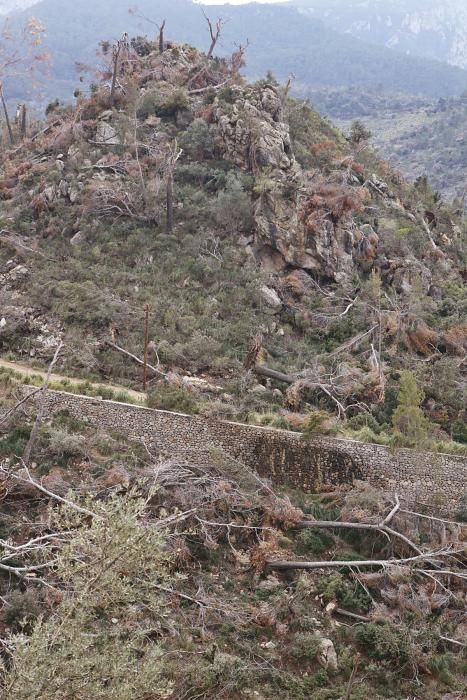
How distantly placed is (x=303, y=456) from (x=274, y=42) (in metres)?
175

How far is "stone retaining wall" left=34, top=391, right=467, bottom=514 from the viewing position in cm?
1627

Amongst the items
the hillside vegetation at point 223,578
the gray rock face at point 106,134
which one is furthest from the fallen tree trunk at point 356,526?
the gray rock face at point 106,134

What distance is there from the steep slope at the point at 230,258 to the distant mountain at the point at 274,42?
366ft

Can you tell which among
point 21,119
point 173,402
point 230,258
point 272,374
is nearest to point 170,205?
point 230,258

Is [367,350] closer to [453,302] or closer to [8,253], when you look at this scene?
[453,302]

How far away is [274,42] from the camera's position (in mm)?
170750

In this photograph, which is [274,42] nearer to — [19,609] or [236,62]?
[236,62]

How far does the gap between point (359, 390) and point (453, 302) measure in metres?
7.39

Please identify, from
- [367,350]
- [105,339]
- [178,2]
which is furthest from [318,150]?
[178,2]

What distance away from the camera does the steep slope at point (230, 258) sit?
19.7m

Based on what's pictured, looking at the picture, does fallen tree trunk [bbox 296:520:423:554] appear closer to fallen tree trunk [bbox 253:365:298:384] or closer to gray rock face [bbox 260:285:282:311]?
fallen tree trunk [bbox 253:365:298:384]

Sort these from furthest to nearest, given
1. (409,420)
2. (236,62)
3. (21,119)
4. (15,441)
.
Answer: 1. (21,119)
2. (236,62)
3. (409,420)
4. (15,441)

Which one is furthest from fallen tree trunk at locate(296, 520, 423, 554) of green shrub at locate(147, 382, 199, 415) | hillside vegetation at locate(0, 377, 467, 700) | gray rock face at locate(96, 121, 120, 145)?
gray rock face at locate(96, 121, 120, 145)

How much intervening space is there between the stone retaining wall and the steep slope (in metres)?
0.56
